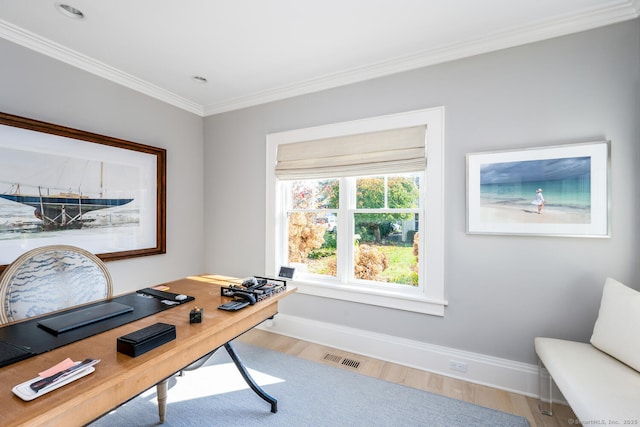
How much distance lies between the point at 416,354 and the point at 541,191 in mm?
1575

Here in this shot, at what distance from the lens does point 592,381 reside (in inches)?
54.4

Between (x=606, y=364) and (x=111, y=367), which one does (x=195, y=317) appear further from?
(x=606, y=364)

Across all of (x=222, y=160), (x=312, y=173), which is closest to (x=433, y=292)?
(x=312, y=173)

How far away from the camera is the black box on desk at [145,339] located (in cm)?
98

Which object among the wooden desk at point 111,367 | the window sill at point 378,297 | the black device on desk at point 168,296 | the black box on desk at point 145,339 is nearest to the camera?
the wooden desk at point 111,367

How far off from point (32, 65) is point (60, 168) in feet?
2.50

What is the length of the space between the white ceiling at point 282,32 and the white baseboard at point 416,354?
2.33 metres

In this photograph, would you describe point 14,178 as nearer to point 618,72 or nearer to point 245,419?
point 245,419

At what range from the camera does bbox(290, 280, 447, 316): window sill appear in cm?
232

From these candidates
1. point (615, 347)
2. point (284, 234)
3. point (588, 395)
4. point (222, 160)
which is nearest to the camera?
point (588, 395)

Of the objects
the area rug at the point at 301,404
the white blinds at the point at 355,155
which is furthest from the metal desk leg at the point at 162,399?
the white blinds at the point at 355,155

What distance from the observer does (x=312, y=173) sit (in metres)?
2.79

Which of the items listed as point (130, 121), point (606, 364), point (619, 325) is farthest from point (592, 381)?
point (130, 121)

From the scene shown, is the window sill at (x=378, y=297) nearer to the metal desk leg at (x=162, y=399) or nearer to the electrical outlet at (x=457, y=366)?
the electrical outlet at (x=457, y=366)
